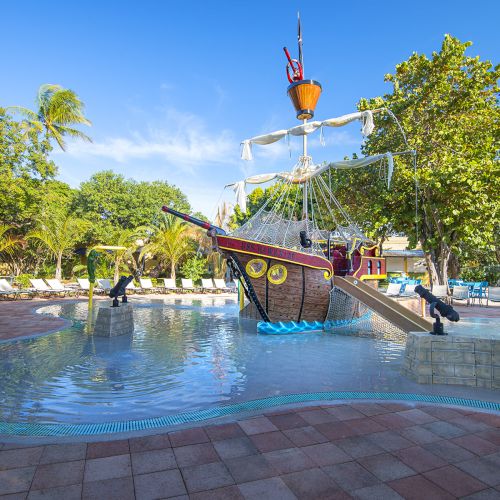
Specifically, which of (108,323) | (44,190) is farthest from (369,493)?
(44,190)

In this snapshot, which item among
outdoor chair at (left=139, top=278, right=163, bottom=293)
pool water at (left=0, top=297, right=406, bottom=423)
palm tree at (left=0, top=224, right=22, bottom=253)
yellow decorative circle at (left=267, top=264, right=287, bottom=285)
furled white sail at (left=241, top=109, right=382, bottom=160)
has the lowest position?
pool water at (left=0, top=297, right=406, bottom=423)

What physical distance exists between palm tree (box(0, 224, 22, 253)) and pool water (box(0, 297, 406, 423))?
13.5 meters

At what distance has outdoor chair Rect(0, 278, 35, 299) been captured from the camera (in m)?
17.1

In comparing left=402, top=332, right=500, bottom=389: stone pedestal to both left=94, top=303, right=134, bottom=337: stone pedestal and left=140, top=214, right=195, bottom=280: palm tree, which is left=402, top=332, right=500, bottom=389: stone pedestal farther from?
left=140, top=214, right=195, bottom=280: palm tree

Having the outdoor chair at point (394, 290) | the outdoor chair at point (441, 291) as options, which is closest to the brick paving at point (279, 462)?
the outdoor chair at point (441, 291)

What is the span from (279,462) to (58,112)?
28.8 m

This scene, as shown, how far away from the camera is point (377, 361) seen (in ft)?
23.8

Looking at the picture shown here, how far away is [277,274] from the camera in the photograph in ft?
33.8

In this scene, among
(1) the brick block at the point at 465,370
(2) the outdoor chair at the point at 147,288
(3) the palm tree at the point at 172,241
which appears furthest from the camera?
(3) the palm tree at the point at 172,241

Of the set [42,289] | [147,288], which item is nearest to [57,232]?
[42,289]

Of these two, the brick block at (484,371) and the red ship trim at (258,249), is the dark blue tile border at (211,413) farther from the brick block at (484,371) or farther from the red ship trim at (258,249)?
the red ship trim at (258,249)

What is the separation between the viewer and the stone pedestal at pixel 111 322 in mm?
9438

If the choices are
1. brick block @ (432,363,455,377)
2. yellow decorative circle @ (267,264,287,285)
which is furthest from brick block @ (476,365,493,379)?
yellow decorative circle @ (267,264,287,285)

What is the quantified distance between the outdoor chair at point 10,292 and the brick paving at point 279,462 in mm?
16202
